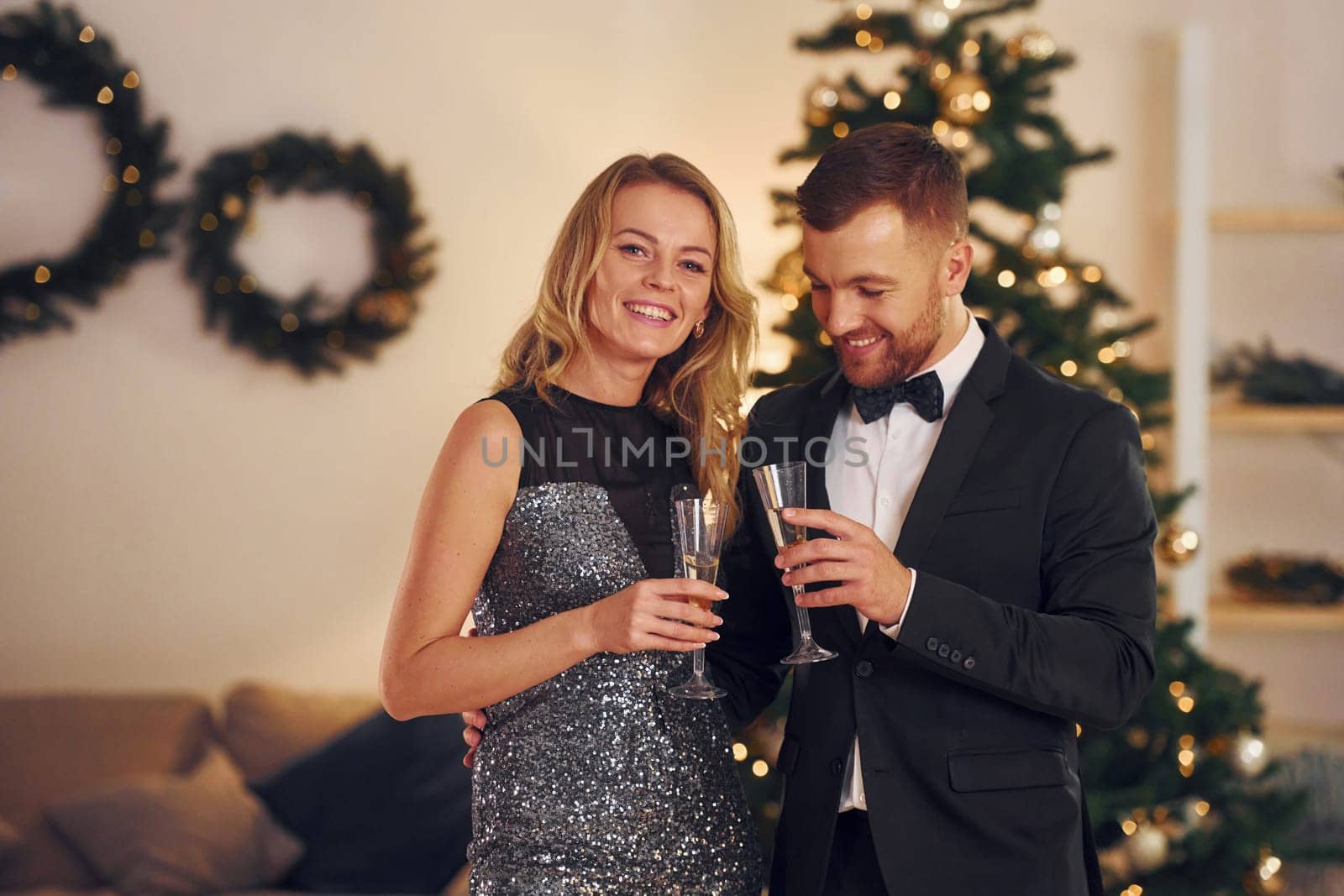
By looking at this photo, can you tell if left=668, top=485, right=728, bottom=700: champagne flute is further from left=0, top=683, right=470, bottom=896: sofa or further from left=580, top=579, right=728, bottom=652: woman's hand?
left=0, top=683, right=470, bottom=896: sofa

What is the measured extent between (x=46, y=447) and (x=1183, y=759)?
386 cm

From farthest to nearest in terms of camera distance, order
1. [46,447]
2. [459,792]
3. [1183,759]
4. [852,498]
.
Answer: [46,447], [459,792], [1183,759], [852,498]

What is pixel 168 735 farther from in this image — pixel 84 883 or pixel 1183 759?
pixel 1183 759

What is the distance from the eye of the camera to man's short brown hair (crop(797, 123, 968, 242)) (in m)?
1.97

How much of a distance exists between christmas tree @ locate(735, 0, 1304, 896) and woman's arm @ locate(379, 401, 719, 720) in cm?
161

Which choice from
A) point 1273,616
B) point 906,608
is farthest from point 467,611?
point 1273,616

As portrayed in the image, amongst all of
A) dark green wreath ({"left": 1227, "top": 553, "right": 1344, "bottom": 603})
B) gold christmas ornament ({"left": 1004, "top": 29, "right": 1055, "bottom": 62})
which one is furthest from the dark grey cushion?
dark green wreath ({"left": 1227, "top": 553, "right": 1344, "bottom": 603})

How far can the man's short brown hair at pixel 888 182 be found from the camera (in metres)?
1.97

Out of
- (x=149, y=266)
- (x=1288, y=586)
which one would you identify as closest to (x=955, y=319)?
(x=1288, y=586)

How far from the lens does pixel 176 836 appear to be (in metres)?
3.54

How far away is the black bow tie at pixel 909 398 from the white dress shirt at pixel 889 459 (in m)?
0.01

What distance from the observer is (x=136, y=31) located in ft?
14.1

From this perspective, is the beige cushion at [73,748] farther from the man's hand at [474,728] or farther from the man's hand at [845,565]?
the man's hand at [845,565]

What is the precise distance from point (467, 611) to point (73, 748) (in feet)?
8.72
